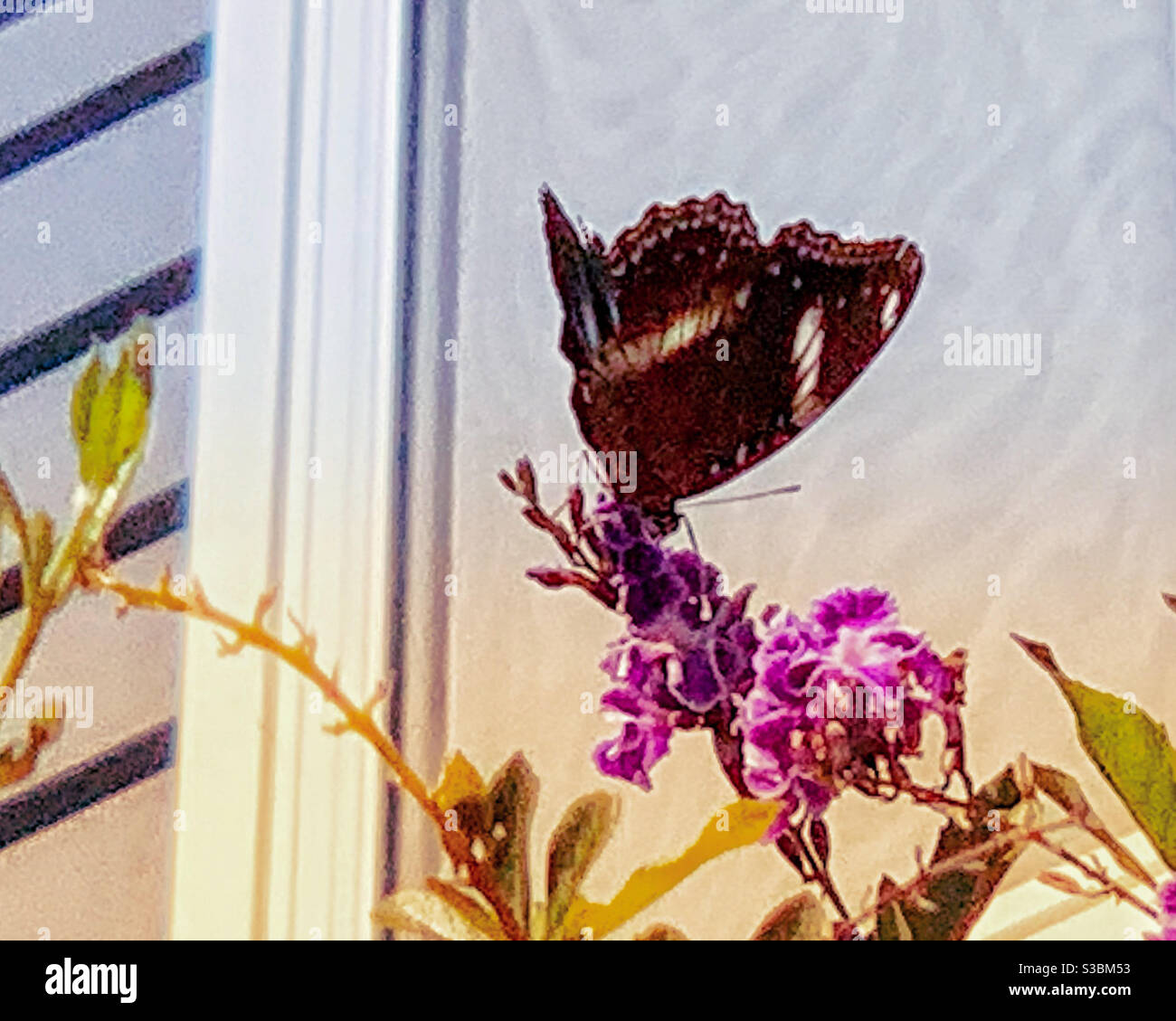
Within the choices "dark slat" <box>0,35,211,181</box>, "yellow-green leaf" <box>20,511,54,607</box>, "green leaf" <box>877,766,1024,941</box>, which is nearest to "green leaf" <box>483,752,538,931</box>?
"green leaf" <box>877,766,1024,941</box>

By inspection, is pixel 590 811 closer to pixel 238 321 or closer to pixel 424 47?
pixel 238 321

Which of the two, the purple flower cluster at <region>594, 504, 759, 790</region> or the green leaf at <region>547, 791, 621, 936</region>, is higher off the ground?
the purple flower cluster at <region>594, 504, 759, 790</region>

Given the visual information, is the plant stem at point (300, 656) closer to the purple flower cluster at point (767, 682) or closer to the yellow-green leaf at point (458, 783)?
the yellow-green leaf at point (458, 783)

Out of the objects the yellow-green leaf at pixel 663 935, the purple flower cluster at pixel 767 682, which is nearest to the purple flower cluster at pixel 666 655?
the purple flower cluster at pixel 767 682

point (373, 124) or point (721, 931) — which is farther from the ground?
point (373, 124)

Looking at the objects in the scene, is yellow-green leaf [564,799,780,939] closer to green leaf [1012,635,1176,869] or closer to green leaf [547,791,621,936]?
green leaf [547,791,621,936]
